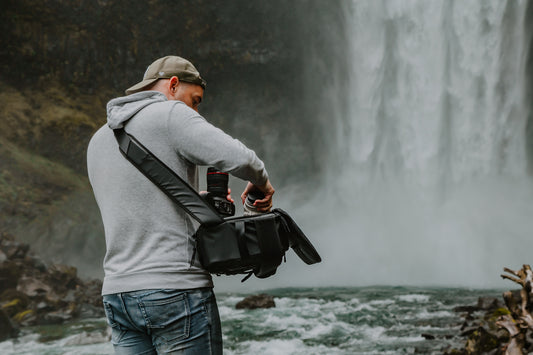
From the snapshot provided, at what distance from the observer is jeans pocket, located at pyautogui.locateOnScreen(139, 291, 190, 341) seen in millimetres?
1563

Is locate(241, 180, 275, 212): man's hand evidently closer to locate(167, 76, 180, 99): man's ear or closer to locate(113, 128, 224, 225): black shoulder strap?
locate(113, 128, 224, 225): black shoulder strap

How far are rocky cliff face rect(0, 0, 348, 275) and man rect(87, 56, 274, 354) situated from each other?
2199cm

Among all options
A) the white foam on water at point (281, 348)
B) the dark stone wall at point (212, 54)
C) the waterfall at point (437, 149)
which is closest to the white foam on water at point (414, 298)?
the waterfall at point (437, 149)

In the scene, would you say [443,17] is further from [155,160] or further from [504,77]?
[155,160]

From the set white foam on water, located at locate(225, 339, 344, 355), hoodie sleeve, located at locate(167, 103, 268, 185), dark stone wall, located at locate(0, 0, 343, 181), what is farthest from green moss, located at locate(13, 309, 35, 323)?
hoodie sleeve, located at locate(167, 103, 268, 185)

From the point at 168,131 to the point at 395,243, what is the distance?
71.8 feet

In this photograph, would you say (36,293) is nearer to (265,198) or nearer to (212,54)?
(265,198)

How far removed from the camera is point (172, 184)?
1617 mm

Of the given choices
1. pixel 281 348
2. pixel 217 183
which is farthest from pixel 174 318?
pixel 281 348

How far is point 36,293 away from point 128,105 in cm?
1496

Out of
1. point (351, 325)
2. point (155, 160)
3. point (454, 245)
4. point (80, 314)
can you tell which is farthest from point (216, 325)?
point (454, 245)

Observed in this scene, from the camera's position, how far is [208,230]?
5.36ft

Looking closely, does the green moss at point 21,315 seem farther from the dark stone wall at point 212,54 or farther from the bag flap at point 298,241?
the bag flap at point 298,241

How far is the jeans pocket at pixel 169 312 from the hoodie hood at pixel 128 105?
23.8 inches
